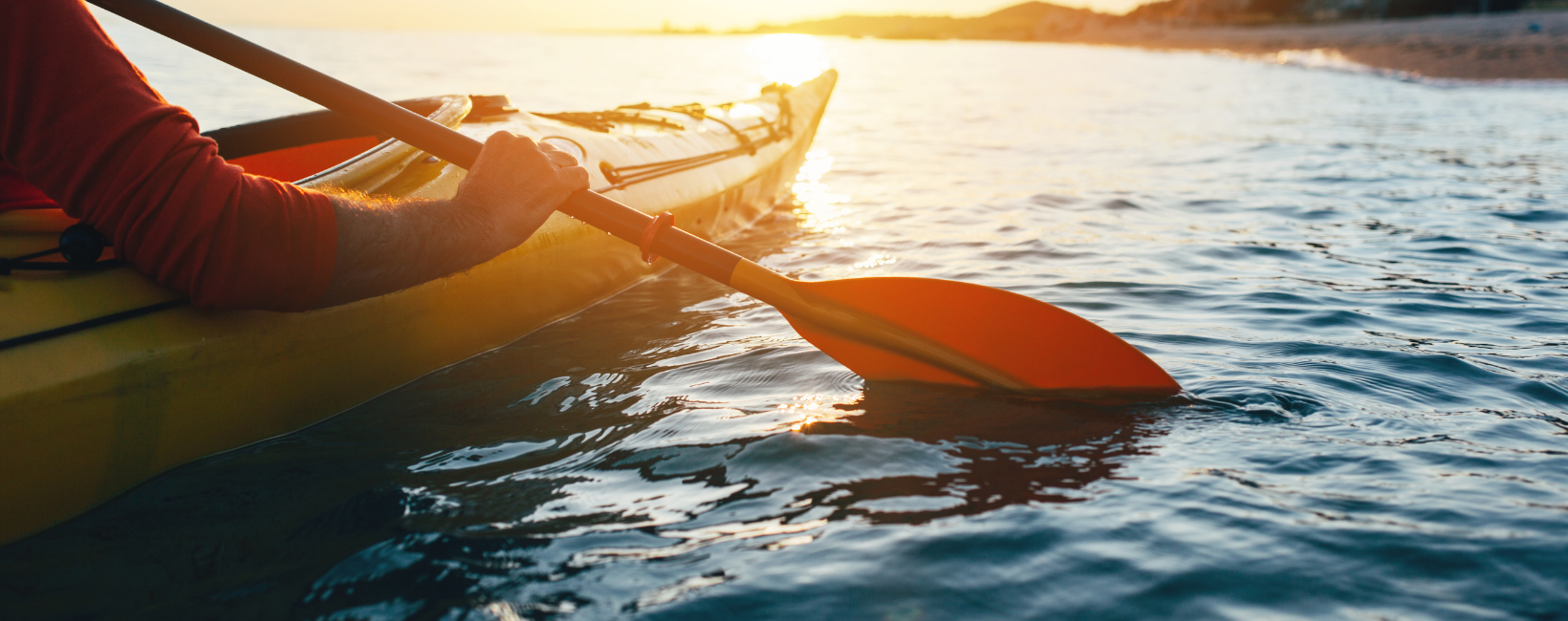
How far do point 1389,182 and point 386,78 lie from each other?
21.8m

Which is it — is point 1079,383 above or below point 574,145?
below

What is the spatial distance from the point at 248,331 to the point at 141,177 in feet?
1.75

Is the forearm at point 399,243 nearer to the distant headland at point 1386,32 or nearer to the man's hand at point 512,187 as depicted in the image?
the man's hand at point 512,187

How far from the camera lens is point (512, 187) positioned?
248cm

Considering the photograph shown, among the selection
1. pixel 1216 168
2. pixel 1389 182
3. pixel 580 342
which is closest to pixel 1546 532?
pixel 580 342

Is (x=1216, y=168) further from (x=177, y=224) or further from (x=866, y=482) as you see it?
(x=177, y=224)

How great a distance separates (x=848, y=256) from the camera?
4.95 metres

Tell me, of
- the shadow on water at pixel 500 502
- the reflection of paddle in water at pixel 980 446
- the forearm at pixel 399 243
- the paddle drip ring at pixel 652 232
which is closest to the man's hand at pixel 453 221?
the forearm at pixel 399 243

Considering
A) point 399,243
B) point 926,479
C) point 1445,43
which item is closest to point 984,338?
point 926,479

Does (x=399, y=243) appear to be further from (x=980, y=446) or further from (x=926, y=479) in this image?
(x=980, y=446)

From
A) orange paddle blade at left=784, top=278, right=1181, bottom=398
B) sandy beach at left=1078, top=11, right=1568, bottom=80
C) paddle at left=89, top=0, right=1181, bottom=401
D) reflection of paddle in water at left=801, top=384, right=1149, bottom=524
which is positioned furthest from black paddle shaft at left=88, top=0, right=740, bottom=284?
sandy beach at left=1078, top=11, right=1568, bottom=80

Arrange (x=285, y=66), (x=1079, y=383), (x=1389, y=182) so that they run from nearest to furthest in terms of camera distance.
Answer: (x=285, y=66) → (x=1079, y=383) → (x=1389, y=182)

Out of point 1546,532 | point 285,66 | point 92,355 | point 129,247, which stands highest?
point 285,66

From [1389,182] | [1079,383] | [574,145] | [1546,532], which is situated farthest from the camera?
[1389,182]
